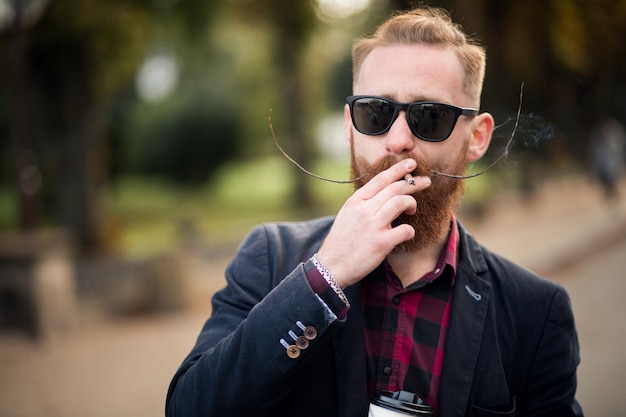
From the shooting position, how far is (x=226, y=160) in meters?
28.9

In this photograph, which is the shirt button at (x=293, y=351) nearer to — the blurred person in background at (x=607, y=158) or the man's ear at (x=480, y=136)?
the man's ear at (x=480, y=136)

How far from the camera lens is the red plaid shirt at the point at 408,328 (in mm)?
1887

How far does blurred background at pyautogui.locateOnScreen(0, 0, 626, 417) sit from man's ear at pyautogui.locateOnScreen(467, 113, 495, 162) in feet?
0.41

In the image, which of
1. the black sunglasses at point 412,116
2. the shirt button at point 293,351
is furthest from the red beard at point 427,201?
the shirt button at point 293,351

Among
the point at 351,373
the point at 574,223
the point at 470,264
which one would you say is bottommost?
the point at 574,223

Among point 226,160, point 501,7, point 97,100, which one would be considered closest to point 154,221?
point 226,160

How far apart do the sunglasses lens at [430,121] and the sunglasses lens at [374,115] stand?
7 centimetres

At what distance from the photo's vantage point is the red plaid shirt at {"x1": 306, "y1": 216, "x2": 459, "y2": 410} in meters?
1.89

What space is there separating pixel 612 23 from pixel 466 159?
2056mm

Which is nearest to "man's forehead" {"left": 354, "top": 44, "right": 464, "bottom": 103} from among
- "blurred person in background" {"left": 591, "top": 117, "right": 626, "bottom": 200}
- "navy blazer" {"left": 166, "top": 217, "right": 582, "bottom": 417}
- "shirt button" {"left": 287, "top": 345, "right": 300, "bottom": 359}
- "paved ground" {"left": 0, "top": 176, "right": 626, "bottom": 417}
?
"navy blazer" {"left": 166, "top": 217, "right": 582, "bottom": 417}

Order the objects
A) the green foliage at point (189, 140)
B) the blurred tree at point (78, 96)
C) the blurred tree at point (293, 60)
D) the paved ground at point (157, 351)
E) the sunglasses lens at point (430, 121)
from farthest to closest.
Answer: the green foliage at point (189, 140), the blurred tree at point (293, 60), the blurred tree at point (78, 96), the paved ground at point (157, 351), the sunglasses lens at point (430, 121)

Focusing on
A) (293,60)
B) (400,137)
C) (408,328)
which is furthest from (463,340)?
(293,60)

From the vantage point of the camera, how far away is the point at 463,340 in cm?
190

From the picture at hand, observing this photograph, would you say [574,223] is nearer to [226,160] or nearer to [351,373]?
[351,373]
